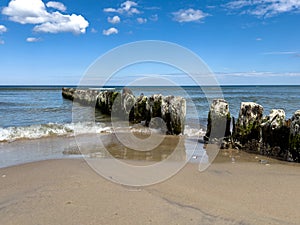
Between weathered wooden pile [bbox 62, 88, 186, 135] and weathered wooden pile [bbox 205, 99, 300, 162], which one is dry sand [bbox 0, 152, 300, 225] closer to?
weathered wooden pile [bbox 205, 99, 300, 162]

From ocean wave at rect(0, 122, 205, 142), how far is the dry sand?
16.2 ft

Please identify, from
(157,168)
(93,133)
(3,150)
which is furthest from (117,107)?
(157,168)

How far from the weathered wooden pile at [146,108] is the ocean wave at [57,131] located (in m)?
0.60

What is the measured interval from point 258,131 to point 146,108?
6774 millimetres

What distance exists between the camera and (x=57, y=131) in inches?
468

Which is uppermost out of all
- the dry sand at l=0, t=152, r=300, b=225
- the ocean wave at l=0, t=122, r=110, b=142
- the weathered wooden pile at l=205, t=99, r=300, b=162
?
the weathered wooden pile at l=205, t=99, r=300, b=162

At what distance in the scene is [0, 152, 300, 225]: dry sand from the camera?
3.81 metres

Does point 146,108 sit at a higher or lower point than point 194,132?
higher

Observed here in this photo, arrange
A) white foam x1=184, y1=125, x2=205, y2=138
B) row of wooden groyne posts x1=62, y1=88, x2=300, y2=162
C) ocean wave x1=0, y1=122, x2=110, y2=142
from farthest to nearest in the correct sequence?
white foam x1=184, y1=125, x2=205, y2=138
ocean wave x1=0, y1=122, x2=110, y2=142
row of wooden groyne posts x1=62, y1=88, x2=300, y2=162

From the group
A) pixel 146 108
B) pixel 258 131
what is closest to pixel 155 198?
pixel 258 131

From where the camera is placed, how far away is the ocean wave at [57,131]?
427 inches

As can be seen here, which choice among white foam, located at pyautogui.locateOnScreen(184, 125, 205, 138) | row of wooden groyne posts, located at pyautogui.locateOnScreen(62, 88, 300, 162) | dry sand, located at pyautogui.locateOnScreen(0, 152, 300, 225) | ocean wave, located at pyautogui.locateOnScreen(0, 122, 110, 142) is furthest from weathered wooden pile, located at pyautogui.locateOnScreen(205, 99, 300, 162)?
ocean wave, located at pyautogui.locateOnScreen(0, 122, 110, 142)

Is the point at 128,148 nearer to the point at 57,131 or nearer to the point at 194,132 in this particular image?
the point at 194,132

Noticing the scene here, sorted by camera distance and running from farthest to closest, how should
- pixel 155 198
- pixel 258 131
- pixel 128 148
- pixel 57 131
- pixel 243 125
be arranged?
pixel 57 131
pixel 128 148
pixel 243 125
pixel 258 131
pixel 155 198
